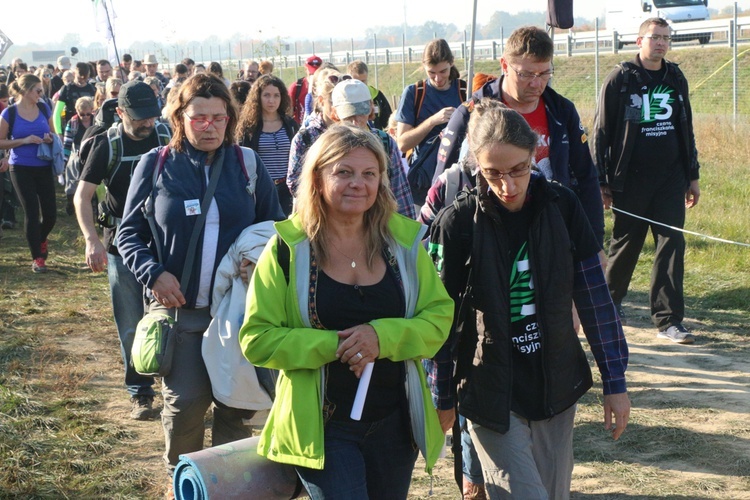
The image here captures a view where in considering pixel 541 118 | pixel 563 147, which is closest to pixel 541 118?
pixel 541 118

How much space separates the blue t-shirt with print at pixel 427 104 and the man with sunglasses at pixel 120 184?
2.18 meters

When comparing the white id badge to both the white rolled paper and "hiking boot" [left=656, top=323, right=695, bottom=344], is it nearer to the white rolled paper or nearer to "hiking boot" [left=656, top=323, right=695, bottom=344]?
the white rolled paper

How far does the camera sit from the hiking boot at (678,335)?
24.7ft

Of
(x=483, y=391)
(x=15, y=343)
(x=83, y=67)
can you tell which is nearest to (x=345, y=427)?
(x=483, y=391)

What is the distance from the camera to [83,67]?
14406mm

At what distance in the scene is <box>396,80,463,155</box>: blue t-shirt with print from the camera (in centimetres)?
739

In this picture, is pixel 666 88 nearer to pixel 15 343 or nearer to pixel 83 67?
pixel 15 343

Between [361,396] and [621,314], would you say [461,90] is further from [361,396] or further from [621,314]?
[361,396]

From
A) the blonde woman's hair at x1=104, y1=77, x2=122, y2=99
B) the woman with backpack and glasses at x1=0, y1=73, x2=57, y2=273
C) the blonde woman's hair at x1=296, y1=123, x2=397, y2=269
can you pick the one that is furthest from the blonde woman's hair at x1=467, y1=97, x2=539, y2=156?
the woman with backpack and glasses at x1=0, y1=73, x2=57, y2=273

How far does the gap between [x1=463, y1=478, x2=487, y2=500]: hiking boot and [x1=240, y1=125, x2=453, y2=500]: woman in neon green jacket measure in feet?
3.25

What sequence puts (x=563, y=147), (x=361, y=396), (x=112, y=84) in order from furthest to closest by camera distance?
(x=112, y=84), (x=563, y=147), (x=361, y=396)

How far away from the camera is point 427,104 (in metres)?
7.50

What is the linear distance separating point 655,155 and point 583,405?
2.31m

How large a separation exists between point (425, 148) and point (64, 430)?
3215 mm
